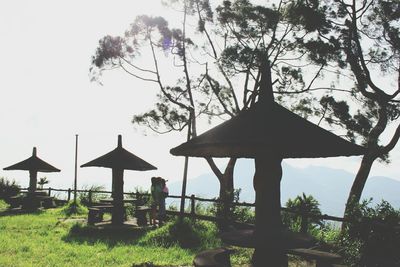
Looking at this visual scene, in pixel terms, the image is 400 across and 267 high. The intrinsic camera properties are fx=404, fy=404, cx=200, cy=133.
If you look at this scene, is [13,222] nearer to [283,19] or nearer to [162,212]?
[162,212]

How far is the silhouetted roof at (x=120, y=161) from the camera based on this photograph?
14602 mm

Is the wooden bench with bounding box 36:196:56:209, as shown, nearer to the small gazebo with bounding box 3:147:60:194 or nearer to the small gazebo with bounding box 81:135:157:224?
the small gazebo with bounding box 3:147:60:194

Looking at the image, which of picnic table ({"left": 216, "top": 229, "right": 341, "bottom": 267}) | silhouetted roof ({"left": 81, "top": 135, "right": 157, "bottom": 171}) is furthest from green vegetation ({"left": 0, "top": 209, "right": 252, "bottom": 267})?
picnic table ({"left": 216, "top": 229, "right": 341, "bottom": 267})

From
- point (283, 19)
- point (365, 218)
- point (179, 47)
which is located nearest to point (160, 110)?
point (179, 47)

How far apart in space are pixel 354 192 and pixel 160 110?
12.7 metres

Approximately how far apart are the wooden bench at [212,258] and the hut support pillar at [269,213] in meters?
0.65

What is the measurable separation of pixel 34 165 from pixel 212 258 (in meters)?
17.8

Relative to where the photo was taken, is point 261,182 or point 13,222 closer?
point 261,182

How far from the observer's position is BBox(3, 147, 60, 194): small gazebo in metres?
21.0

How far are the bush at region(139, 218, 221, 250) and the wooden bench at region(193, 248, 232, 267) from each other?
14.8 feet

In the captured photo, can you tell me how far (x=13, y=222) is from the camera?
1583cm

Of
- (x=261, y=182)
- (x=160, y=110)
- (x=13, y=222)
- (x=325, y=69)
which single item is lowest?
(x=13, y=222)

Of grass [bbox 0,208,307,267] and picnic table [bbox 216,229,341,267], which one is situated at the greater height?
picnic table [bbox 216,229,341,267]

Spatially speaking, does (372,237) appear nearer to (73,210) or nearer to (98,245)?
(98,245)
